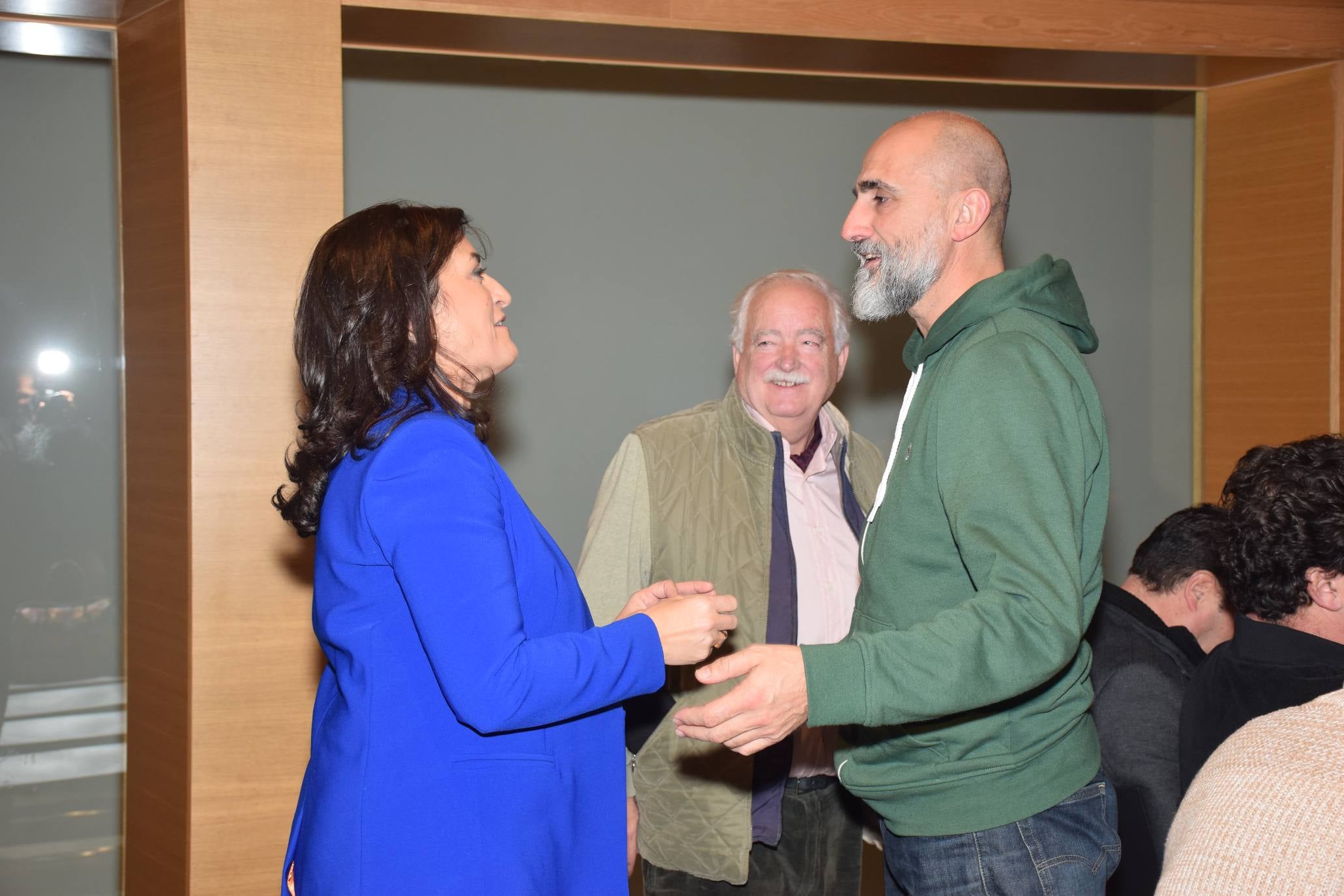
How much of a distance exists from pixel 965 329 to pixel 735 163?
2712 millimetres

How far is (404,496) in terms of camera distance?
140 centimetres

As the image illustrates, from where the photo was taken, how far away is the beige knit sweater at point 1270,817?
1.13m

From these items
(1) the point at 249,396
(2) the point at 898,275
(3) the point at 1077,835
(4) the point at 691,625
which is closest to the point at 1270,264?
(2) the point at 898,275

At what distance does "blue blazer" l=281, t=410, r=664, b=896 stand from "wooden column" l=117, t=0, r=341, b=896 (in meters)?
1.20

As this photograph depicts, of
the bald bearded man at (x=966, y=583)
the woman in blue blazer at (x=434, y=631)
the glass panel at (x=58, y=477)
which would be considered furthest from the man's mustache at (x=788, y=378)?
the glass panel at (x=58, y=477)

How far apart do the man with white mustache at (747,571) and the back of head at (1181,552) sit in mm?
648

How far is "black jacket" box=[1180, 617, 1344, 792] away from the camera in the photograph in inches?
70.9

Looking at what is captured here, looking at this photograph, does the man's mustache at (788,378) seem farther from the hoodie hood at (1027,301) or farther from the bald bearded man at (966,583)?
the hoodie hood at (1027,301)

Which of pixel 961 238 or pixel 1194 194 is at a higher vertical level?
pixel 1194 194

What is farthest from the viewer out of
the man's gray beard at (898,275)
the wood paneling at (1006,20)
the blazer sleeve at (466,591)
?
the wood paneling at (1006,20)

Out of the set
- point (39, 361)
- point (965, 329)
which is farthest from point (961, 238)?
point (39, 361)

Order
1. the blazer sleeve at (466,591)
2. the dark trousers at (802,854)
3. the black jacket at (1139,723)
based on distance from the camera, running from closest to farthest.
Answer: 1. the blazer sleeve at (466,591)
2. the black jacket at (1139,723)
3. the dark trousers at (802,854)

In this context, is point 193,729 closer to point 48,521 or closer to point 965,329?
point 48,521

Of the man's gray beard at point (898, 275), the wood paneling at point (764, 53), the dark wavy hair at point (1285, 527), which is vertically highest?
the wood paneling at point (764, 53)
